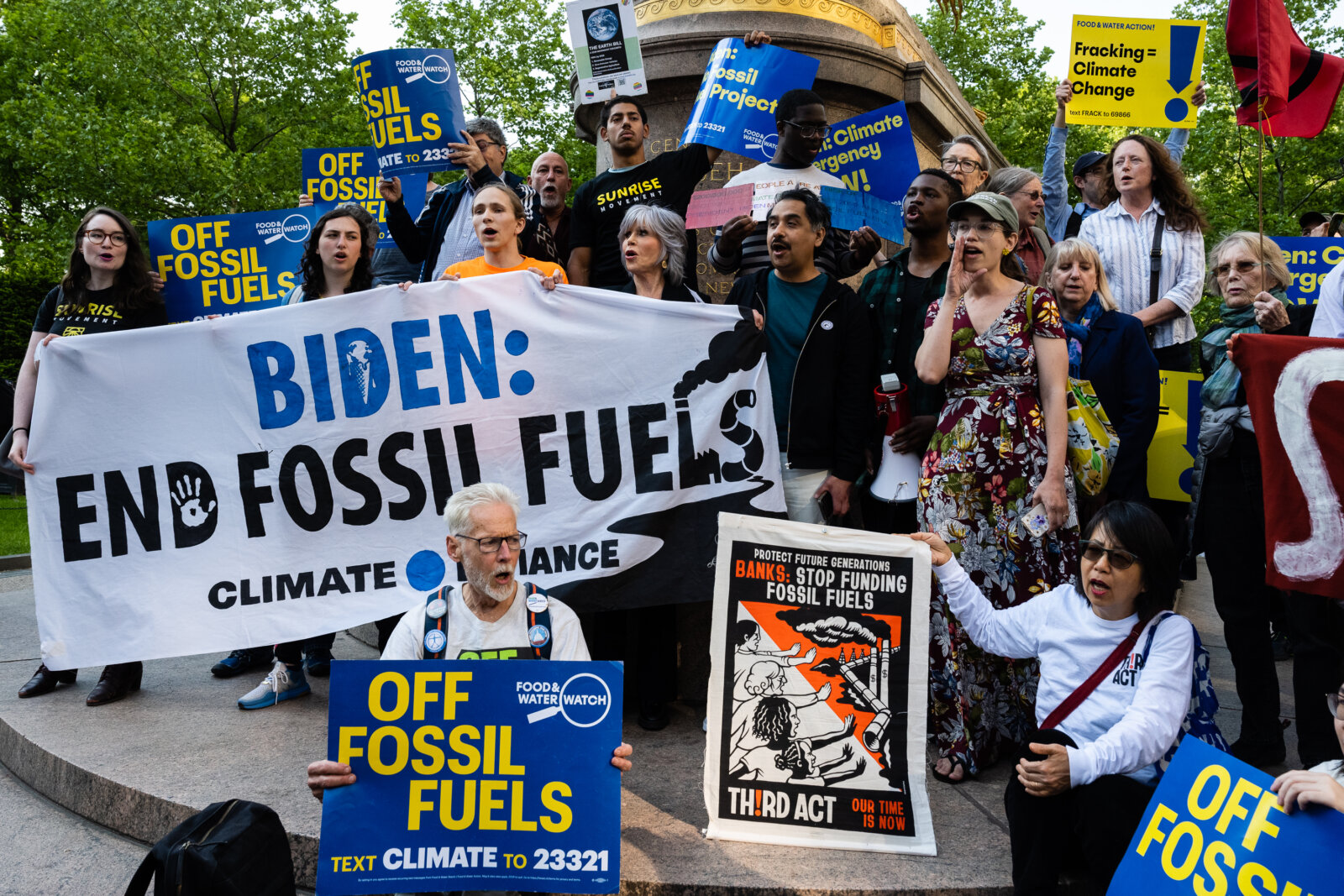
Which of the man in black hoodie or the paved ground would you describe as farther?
the man in black hoodie

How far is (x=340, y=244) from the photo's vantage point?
537cm

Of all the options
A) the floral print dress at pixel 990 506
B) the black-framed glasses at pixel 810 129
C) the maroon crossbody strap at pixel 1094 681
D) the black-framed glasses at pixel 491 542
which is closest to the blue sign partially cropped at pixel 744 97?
the black-framed glasses at pixel 810 129

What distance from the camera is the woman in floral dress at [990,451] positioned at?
4180 millimetres

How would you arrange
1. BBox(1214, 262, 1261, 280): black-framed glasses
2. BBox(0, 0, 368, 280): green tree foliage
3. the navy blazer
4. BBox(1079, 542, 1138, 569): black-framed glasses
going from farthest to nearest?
BBox(0, 0, 368, 280): green tree foliage, BBox(1214, 262, 1261, 280): black-framed glasses, the navy blazer, BBox(1079, 542, 1138, 569): black-framed glasses

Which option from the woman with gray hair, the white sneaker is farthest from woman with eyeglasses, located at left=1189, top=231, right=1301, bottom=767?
the white sneaker

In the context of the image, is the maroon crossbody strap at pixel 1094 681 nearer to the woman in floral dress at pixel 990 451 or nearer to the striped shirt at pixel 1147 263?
the woman in floral dress at pixel 990 451

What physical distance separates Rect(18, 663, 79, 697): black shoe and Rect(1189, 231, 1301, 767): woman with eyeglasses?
525 cm

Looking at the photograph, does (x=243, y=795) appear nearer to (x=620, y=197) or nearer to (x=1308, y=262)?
(x=620, y=197)

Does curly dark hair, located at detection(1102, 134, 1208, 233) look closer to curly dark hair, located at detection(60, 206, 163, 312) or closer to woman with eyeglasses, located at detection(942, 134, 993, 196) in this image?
woman with eyeglasses, located at detection(942, 134, 993, 196)

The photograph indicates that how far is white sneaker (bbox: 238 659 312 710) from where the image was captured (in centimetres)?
510

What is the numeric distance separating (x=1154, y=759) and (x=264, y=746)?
133 inches

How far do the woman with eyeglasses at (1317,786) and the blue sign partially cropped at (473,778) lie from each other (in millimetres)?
1719

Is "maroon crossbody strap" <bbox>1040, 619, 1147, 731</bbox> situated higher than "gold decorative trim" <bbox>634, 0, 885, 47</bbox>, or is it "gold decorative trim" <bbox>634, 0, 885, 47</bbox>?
"gold decorative trim" <bbox>634, 0, 885, 47</bbox>

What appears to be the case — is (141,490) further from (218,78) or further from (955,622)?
(218,78)
